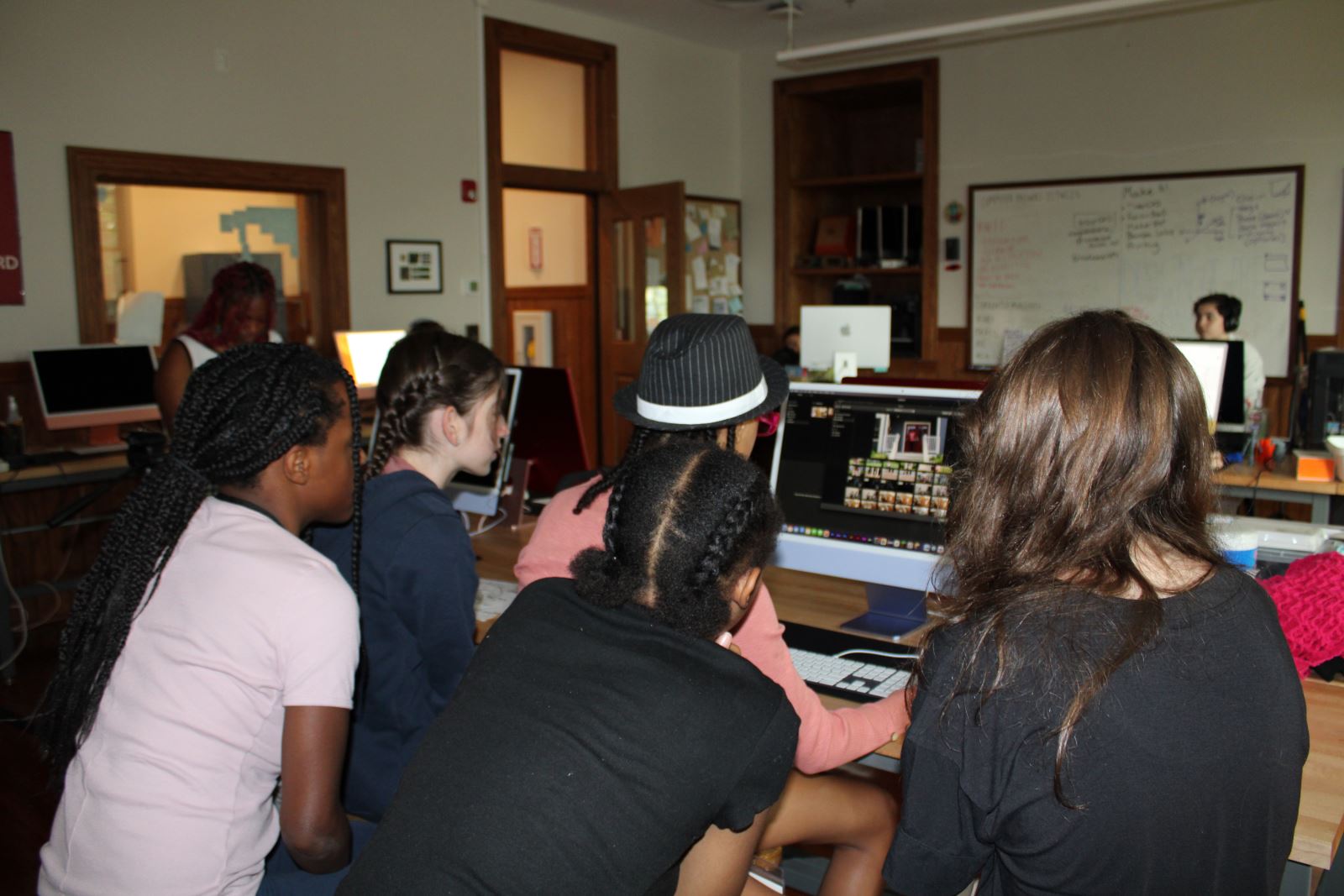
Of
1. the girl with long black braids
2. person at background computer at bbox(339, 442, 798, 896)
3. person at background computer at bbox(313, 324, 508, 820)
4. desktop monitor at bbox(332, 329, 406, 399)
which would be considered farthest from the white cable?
person at background computer at bbox(339, 442, 798, 896)

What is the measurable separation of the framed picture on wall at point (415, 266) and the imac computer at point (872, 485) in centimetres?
373

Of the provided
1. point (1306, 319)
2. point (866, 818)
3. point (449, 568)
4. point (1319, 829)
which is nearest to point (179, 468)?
point (449, 568)

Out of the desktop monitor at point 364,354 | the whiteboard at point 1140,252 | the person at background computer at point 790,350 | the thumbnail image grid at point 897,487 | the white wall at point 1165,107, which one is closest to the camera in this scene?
the thumbnail image grid at point 897,487

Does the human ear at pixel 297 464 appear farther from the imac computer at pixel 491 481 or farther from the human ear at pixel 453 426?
the imac computer at pixel 491 481

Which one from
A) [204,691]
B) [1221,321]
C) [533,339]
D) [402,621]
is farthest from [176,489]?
[533,339]

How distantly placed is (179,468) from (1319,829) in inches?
61.3

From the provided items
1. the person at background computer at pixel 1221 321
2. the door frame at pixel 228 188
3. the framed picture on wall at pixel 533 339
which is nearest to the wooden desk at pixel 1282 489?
the person at background computer at pixel 1221 321

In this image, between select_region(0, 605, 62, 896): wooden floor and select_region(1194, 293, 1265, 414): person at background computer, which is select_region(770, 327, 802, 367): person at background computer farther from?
select_region(0, 605, 62, 896): wooden floor

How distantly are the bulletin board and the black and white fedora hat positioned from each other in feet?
16.3

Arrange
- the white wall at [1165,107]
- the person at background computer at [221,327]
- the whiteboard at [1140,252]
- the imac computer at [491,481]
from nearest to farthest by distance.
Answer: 1. the imac computer at [491,481]
2. the person at background computer at [221,327]
3. the white wall at [1165,107]
4. the whiteboard at [1140,252]

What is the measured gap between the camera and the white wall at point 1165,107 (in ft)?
18.7

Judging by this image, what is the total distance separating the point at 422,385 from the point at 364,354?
10.3 feet

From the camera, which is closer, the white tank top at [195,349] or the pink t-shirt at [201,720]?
the pink t-shirt at [201,720]

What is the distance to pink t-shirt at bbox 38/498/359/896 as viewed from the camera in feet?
4.15
